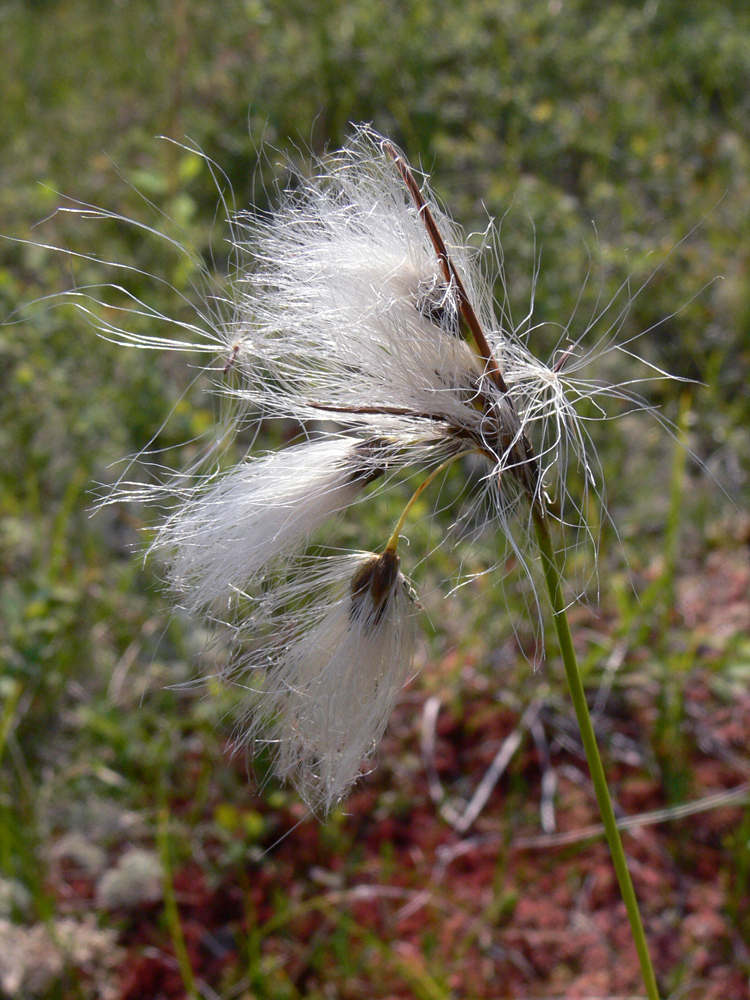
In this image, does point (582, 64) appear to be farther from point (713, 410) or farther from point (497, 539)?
point (497, 539)

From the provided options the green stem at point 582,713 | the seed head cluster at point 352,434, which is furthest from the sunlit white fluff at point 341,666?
the green stem at point 582,713

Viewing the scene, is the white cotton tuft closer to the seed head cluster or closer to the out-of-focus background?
the seed head cluster

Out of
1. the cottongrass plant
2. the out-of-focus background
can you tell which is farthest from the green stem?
the out-of-focus background

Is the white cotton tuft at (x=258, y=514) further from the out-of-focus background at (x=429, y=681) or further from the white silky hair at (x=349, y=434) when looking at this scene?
the out-of-focus background at (x=429, y=681)

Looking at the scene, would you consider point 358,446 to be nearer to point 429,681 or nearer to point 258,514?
point 258,514

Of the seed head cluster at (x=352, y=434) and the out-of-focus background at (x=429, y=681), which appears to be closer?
the seed head cluster at (x=352, y=434)

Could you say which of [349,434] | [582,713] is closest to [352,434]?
[349,434]
